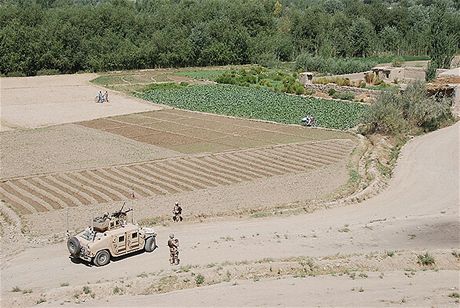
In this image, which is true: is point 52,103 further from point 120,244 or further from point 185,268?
point 185,268

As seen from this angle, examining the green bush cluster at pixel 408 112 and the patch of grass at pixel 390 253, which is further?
the green bush cluster at pixel 408 112

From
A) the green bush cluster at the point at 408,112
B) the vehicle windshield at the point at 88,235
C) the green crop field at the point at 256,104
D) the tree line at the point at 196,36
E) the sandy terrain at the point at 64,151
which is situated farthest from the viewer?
the tree line at the point at 196,36

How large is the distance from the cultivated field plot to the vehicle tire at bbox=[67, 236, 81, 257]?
677 inches

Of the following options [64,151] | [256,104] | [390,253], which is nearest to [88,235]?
[390,253]

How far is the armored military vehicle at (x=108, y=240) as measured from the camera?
752 inches

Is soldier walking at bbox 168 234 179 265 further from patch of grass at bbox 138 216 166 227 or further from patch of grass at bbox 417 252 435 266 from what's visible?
patch of grass at bbox 417 252 435 266

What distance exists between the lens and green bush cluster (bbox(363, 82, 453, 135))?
3953 cm

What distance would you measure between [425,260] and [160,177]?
603 inches

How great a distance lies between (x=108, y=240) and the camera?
19219mm

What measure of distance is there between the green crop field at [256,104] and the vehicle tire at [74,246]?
2797 centimetres

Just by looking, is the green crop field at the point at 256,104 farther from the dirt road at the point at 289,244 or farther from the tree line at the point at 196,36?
the tree line at the point at 196,36

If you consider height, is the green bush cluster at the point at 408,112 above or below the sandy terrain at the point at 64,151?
above

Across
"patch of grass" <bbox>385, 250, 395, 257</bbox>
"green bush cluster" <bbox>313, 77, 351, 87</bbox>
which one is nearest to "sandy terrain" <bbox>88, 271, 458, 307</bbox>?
"patch of grass" <bbox>385, 250, 395, 257</bbox>

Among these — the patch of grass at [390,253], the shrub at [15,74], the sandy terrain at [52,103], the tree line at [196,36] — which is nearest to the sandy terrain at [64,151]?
the sandy terrain at [52,103]
